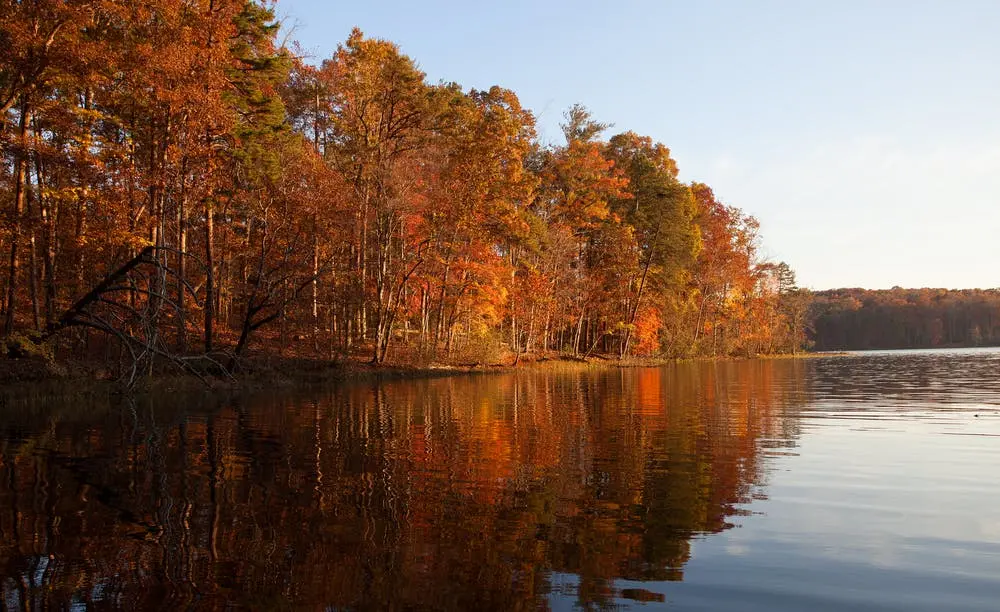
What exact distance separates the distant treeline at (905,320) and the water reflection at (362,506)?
142390mm

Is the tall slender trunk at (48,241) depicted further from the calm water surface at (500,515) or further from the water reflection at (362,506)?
the calm water surface at (500,515)

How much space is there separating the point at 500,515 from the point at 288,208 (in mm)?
25150

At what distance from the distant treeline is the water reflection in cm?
14239

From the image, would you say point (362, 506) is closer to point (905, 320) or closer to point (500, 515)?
point (500, 515)

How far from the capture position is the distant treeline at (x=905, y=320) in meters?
142

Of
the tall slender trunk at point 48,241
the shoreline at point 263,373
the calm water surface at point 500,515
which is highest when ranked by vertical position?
the tall slender trunk at point 48,241

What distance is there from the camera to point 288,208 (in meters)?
29.8

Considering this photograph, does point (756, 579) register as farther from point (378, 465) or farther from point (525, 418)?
point (525, 418)

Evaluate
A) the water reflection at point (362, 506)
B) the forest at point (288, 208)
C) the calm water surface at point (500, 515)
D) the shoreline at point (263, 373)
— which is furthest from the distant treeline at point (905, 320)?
the water reflection at point (362, 506)

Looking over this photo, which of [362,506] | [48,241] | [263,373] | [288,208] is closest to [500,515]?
[362,506]

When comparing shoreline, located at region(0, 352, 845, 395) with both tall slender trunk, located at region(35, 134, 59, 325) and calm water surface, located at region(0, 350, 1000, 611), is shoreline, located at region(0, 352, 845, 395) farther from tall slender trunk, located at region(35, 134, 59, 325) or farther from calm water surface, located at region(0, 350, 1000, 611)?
calm water surface, located at region(0, 350, 1000, 611)

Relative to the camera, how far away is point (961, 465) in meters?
10.5

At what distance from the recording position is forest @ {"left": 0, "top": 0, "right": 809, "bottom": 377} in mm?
20828

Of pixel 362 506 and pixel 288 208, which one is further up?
pixel 288 208
